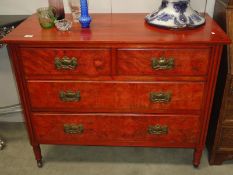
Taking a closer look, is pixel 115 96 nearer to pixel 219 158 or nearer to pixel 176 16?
pixel 176 16

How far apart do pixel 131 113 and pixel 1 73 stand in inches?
41.2

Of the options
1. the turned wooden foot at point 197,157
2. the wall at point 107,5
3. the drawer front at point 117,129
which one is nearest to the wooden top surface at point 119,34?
the wall at point 107,5

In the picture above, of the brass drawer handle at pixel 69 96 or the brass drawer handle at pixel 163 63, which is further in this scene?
the brass drawer handle at pixel 69 96

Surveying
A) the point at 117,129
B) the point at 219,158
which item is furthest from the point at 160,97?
the point at 219,158

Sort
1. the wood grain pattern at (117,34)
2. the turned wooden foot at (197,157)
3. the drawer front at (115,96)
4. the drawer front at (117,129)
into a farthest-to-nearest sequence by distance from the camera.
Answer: the turned wooden foot at (197,157) < the drawer front at (117,129) < the drawer front at (115,96) < the wood grain pattern at (117,34)

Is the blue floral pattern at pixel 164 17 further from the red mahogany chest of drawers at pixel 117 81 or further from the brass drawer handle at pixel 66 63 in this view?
the brass drawer handle at pixel 66 63

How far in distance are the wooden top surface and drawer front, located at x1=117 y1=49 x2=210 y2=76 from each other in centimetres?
6

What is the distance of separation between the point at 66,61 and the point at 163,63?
1.49 feet

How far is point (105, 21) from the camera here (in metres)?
1.53

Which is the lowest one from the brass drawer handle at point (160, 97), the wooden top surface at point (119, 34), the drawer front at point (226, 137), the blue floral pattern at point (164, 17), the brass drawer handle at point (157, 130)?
the drawer front at point (226, 137)

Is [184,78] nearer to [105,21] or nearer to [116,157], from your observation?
[105,21]

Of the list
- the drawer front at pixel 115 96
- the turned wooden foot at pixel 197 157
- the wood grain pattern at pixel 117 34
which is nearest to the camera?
the wood grain pattern at pixel 117 34

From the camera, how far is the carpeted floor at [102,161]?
1701 mm

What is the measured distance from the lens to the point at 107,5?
1.72 m
